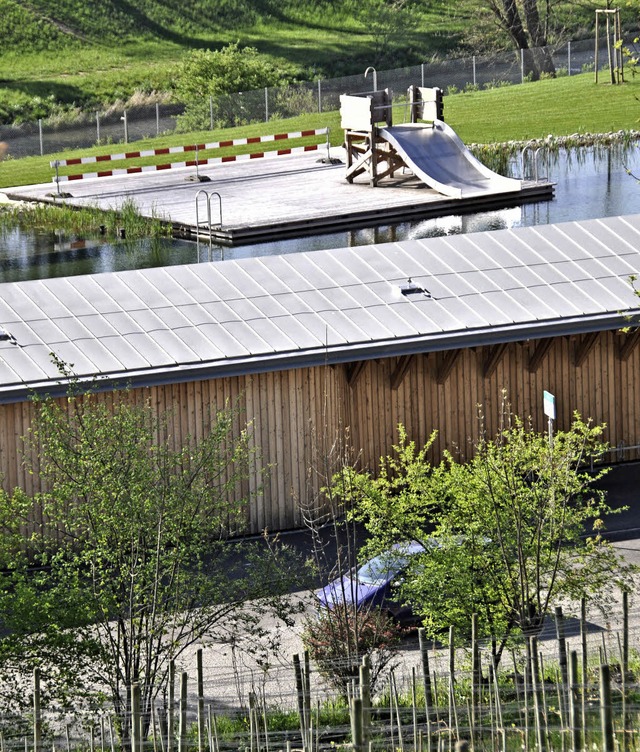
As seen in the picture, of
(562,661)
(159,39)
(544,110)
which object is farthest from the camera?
(159,39)

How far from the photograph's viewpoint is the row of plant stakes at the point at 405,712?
540 inches

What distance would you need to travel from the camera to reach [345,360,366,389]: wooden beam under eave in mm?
22969

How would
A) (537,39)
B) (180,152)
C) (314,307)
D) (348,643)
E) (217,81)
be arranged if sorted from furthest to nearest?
(537,39) → (217,81) → (180,152) → (314,307) → (348,643)

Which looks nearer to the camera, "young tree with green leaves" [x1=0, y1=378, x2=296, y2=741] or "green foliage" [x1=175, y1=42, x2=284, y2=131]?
"young tree with green leaves" [x1=0, y1=378, x2=296, y2=741]

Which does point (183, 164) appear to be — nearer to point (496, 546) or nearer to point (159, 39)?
point (496, 546)

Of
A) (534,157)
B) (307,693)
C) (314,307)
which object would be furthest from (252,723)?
(534,157)

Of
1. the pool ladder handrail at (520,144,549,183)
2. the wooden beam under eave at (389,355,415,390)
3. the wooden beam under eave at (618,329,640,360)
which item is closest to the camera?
the wooden beam under eave at (389,355,415,390)

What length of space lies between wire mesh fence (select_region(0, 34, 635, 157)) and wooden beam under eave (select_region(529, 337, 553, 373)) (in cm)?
3114

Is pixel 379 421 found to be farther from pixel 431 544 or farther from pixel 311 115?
pixel 311 115

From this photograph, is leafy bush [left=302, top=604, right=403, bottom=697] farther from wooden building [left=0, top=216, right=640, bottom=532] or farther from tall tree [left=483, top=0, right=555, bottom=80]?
tall tree [left=483, top=0, right=555, bottom=80]

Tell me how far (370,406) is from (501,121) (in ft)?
107

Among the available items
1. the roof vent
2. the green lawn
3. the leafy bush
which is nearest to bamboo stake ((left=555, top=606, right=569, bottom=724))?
the leafy bush

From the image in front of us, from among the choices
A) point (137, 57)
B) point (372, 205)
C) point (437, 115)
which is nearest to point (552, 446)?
point (372, 205)

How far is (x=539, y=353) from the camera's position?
2392 cm
